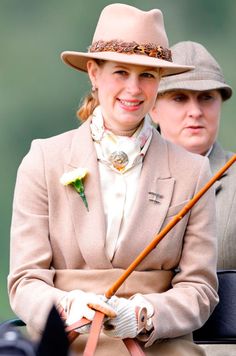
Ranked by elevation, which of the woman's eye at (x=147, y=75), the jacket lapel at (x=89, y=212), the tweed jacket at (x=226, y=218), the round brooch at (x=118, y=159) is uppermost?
the woman's eye at (x=147, y=75)

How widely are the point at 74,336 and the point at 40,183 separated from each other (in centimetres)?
53

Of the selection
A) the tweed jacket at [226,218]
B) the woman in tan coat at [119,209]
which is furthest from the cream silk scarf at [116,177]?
the tweed jacket at [226,218]

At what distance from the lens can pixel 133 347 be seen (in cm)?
288

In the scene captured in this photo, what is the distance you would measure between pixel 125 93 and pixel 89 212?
0.35 meters

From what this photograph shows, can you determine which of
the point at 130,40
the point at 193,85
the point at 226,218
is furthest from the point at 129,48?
the point at 193,85

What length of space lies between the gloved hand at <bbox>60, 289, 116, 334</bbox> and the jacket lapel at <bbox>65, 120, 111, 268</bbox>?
228mm

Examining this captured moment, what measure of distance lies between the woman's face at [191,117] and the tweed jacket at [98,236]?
42.9 inches

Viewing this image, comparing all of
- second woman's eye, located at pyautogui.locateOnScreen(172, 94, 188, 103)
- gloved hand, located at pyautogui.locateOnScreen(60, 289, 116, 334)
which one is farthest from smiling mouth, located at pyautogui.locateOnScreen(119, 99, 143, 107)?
second woman's eye, located at pyautogui.locateOnScreen(172, 94, 188, 103)

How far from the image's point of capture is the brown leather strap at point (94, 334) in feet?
8.54

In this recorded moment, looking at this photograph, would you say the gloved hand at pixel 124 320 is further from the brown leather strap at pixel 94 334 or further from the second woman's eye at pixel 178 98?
the second woman's eye at pixel 178 98

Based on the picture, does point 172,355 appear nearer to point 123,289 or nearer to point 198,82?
point 123,289

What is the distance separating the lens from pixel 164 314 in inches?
121

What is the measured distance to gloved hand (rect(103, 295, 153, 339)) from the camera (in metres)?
2.84

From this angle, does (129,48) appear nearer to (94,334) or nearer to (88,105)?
(88,105)
